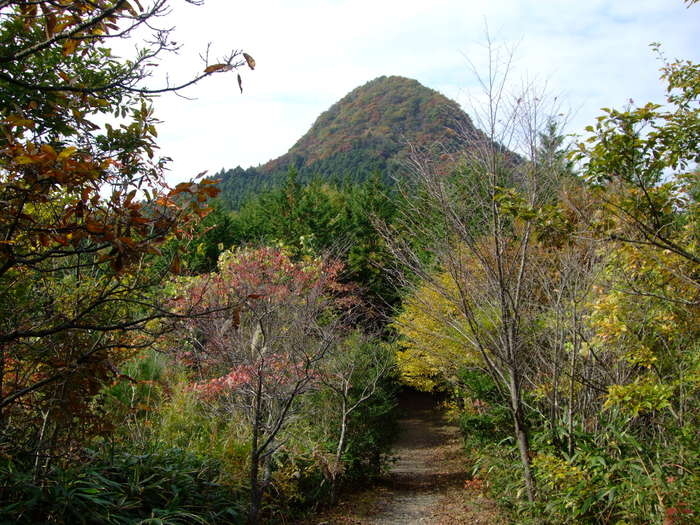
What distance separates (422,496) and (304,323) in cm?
462

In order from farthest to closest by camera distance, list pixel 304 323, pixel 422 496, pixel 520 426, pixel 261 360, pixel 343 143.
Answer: pixel 343 143 → pixel 422 496 → pixel 304 323 → pixel 520 426 → pixel 261 360

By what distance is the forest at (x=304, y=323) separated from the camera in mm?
2188

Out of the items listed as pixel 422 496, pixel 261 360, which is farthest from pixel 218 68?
pixel 422 496

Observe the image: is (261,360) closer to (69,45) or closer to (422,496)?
(69,45)

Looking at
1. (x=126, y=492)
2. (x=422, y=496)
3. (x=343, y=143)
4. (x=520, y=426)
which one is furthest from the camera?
(x=343, y=143)

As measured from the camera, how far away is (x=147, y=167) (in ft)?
8.82

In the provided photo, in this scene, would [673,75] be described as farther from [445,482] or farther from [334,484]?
[445,482]

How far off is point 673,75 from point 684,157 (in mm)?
877


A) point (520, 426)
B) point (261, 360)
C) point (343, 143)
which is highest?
point (343, 143)

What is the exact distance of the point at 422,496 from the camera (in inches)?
378

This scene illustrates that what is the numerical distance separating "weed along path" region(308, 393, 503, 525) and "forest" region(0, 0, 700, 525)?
0.42m

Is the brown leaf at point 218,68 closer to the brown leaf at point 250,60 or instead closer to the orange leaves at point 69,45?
the brown leaf at point 250,60

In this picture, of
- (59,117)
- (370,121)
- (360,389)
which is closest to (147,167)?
(59,117)

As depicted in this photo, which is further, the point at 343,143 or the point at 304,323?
the point at 343,143
